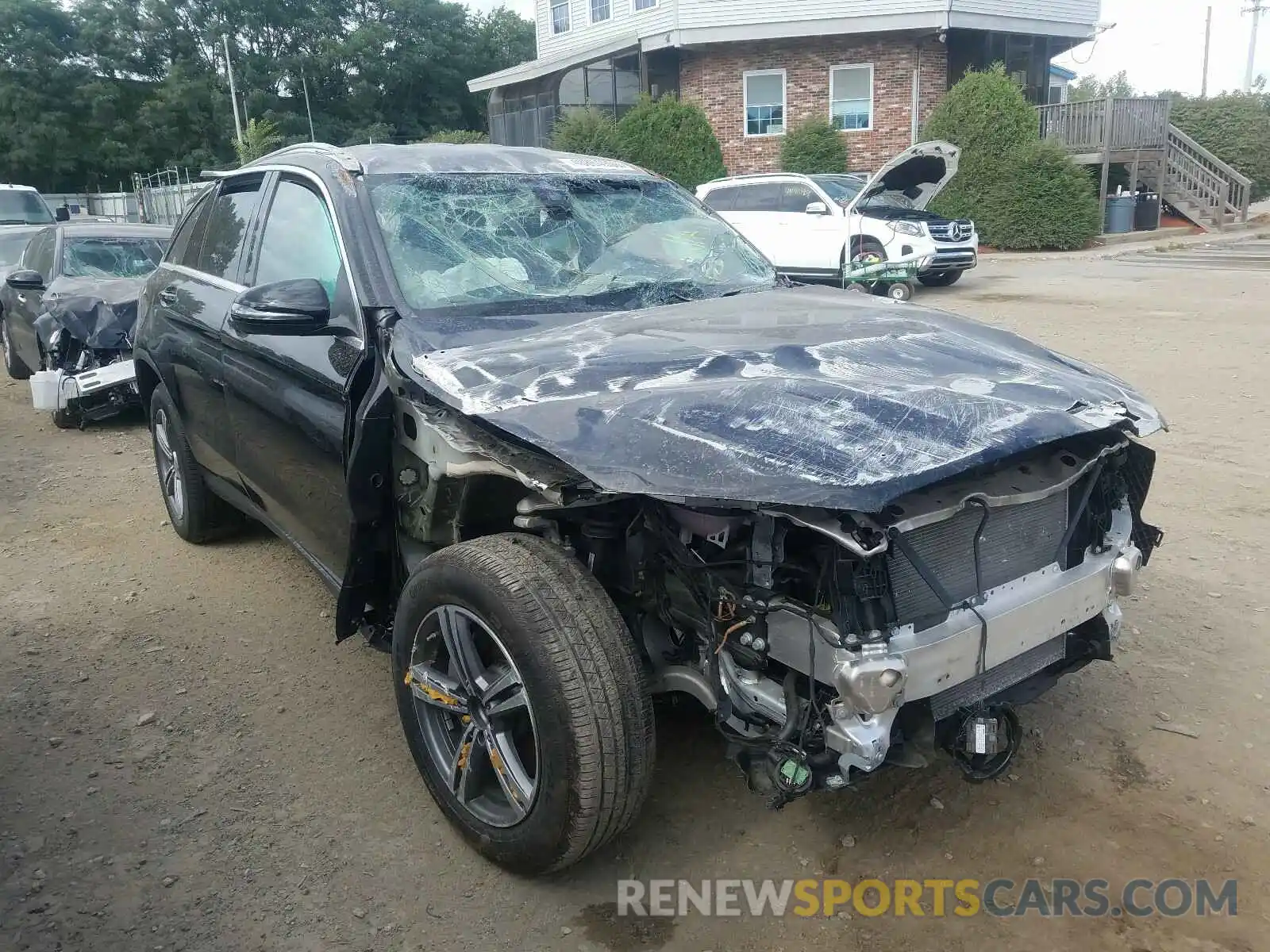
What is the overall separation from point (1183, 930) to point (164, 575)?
4.56m

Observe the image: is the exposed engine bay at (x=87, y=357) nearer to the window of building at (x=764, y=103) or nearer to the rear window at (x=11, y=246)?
the rear window at (x=11, y=246)

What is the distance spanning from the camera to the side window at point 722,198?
51.8ft

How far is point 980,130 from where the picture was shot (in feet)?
68.4

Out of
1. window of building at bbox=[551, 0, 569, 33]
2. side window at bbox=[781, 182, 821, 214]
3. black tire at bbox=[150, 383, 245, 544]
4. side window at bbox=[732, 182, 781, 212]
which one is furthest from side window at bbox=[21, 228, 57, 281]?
window of building at bbox=[551, 0, 569, 33]

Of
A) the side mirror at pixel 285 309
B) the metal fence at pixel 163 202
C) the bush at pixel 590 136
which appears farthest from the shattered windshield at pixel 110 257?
the metal fence at pixel 163 202

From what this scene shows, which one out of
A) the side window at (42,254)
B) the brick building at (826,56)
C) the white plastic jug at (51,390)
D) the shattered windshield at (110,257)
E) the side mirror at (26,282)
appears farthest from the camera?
the brick building at (826,56)

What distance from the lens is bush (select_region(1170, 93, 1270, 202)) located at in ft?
82.7

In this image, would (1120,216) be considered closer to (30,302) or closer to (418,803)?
(30,302)

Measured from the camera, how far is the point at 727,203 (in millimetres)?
15836

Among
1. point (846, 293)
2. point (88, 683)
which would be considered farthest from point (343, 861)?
point (846, 293)

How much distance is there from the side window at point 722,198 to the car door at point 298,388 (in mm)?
12399

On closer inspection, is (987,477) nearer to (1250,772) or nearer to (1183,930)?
(1183,930)

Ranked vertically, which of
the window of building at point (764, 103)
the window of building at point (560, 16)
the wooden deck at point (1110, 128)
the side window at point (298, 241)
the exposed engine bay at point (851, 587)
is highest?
the window of building at point (560, 16)

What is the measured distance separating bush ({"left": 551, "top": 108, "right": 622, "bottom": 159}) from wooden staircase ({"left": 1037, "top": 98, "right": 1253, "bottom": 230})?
977 cm
